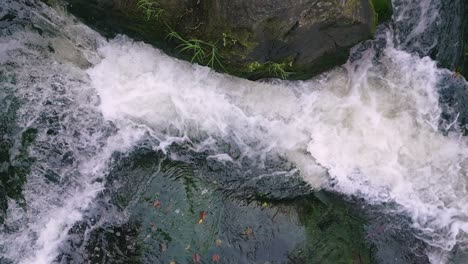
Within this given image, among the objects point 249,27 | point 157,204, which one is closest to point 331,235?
point 157,204

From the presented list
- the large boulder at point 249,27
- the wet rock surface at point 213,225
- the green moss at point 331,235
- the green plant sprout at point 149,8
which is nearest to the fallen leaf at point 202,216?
the wet rock surface at point 213,225

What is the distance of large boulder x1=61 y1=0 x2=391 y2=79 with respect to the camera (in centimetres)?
493

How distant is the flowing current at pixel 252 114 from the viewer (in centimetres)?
577

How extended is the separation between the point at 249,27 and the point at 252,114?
4.72 ft

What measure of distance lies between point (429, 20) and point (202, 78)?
126 inches

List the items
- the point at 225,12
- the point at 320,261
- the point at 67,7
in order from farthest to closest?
the point at 67,7 < the point at 320,261 < the point at 225,12

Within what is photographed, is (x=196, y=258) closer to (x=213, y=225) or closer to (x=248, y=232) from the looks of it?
(x=213, y=225)

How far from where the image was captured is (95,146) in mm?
5832

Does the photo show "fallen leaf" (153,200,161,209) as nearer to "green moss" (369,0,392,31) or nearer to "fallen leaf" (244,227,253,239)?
"fallen leaf" (244,227,253,239)

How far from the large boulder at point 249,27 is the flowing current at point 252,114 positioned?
463 mm

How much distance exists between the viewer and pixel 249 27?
4.96 m

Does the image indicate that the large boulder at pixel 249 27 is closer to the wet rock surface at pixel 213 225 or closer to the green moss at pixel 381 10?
the green moss at pixel 381 10

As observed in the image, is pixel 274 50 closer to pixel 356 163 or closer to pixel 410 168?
pixel 356 163

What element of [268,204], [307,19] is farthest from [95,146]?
[307,19]
